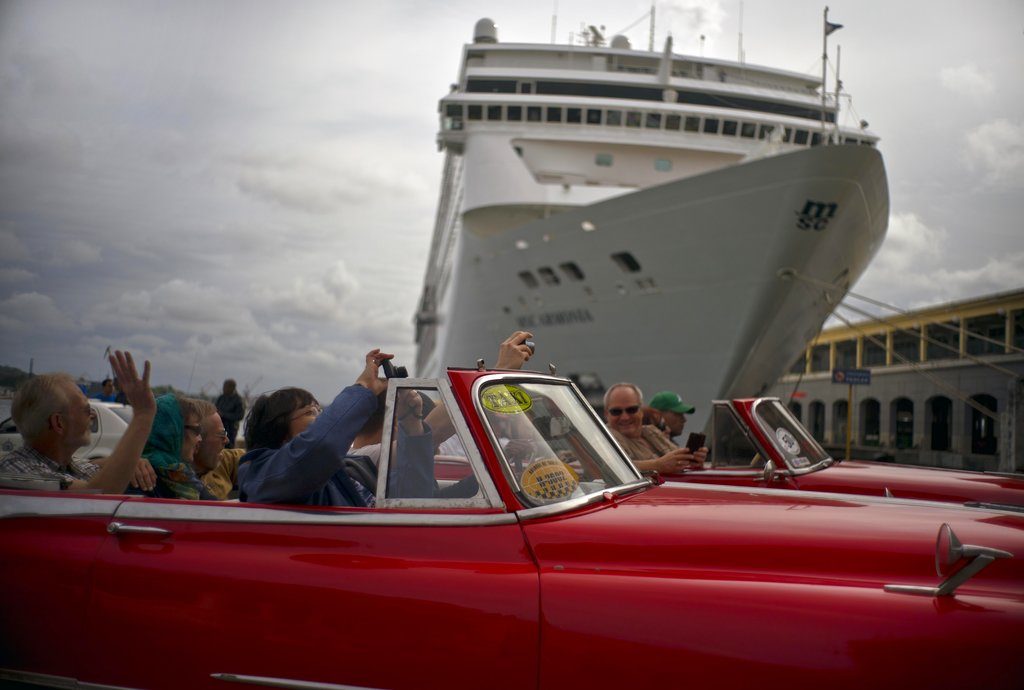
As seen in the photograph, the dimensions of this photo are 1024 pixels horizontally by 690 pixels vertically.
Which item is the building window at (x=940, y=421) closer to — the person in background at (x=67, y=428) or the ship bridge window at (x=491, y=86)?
the ship bridge window at (x=491, y=86)

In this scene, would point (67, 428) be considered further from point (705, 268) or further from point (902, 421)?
point (902, 421)

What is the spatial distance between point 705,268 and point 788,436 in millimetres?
9287

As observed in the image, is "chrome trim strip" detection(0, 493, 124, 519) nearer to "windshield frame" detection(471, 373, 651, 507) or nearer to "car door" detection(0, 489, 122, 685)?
"car door" detection(0, 489, 122, 685)

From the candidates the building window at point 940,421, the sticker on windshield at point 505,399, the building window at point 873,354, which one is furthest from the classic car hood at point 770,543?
the building window at point 873,354

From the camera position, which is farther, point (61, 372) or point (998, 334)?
point (998, 334)

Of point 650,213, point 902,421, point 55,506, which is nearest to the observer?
point 55,506

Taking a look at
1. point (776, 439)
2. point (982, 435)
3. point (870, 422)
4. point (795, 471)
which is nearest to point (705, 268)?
point (776, 439)

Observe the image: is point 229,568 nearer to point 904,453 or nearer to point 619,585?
point 619,585

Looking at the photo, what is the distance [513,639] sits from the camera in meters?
2.01

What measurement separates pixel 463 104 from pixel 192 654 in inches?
747

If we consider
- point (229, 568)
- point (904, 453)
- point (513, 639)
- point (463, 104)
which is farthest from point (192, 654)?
point (904, 453)

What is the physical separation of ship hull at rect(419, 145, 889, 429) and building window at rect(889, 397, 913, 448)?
1224cm

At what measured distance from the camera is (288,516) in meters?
2.35

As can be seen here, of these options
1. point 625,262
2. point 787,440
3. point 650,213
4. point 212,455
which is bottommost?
point 212,455
